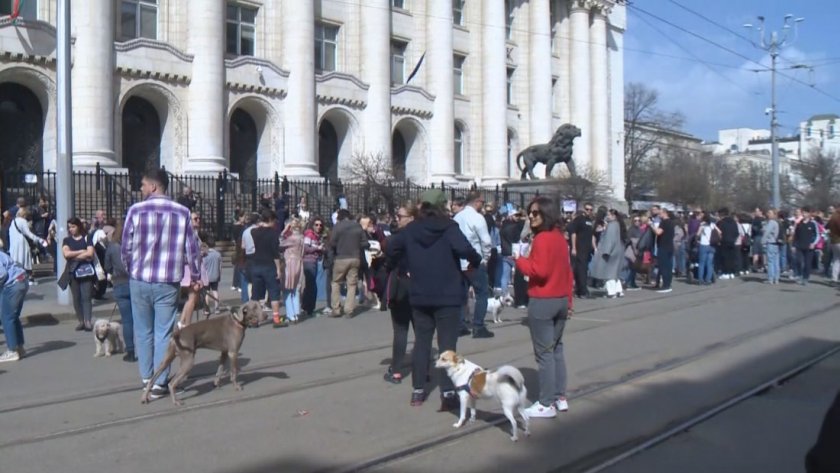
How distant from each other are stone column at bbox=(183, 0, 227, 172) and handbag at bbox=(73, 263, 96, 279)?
18.8m

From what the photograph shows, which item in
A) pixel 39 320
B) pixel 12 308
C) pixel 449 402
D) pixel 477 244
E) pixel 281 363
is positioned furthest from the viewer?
pixel 39 320

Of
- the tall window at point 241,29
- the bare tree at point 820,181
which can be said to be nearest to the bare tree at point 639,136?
the bare tree at point 820,181

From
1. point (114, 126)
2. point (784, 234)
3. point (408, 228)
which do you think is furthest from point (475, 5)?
point (408, 228)

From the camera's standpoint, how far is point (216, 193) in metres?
27.4

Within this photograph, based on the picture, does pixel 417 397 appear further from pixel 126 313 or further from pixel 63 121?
pixel 63 121

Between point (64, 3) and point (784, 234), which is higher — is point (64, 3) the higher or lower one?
the higher one

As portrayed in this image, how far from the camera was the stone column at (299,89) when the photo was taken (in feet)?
113

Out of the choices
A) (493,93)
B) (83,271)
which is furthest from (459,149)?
(83,271)

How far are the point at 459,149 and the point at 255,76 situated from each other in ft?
46.7

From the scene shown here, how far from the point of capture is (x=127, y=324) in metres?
10.6

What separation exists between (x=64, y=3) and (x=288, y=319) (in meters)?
7.24

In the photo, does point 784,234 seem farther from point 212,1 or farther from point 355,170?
point 212,1

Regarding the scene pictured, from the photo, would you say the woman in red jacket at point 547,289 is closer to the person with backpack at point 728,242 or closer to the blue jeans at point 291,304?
the blue jeans at point 291,304

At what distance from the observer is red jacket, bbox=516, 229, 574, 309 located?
295 inches
